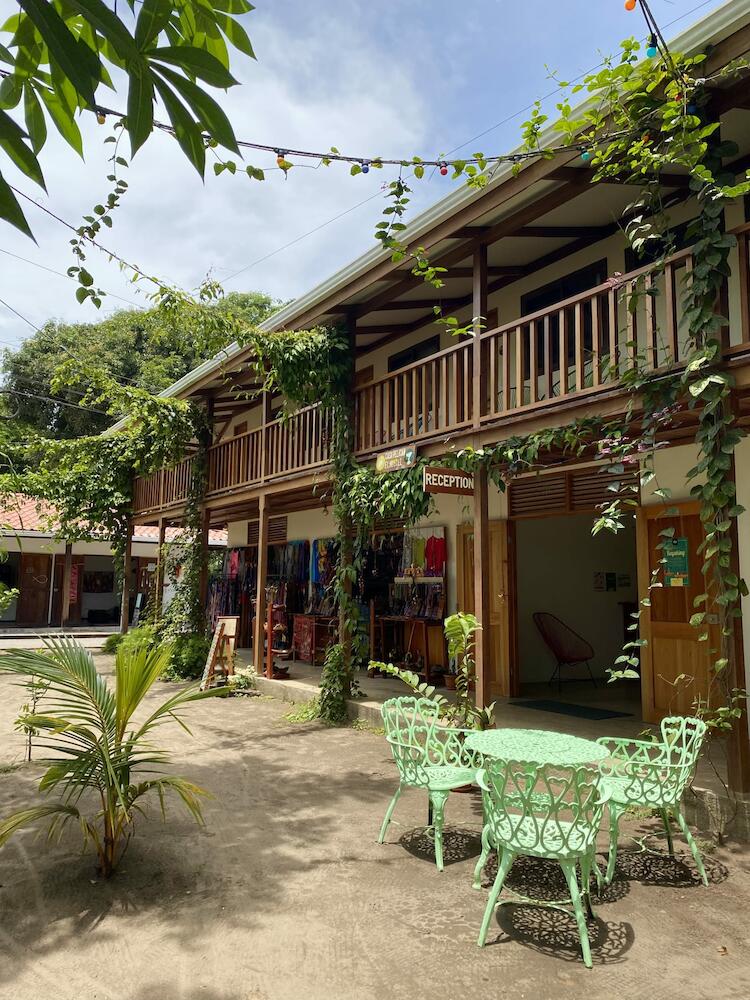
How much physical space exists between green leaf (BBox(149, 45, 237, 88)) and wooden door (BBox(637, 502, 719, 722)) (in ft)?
20.6

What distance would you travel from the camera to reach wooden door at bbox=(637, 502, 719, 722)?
6.87 m

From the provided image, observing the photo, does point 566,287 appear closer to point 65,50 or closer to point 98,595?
point 65,50

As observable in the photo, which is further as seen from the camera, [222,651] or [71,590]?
[71,590]

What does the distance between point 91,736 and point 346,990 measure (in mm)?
2064

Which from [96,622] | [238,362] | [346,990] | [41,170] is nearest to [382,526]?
[238,362]

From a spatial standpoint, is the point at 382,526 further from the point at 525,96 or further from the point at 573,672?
the point at 525,96

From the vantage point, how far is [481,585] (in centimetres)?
654

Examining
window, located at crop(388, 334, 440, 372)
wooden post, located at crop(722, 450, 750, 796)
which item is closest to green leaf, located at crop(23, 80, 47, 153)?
wooden post, located at crop(722, 450, 750, 796)

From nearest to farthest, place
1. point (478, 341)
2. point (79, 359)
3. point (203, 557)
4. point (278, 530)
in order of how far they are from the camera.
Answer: point (478, 341) < point (203, 557) < point (278, 530) < point (79, 359)

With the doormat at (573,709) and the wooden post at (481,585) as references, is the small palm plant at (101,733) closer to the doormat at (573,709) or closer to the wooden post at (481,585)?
the wooden post at (481,585)

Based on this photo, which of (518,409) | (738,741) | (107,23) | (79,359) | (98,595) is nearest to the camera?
(107,23)

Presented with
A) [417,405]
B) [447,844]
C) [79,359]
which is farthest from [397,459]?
[79,359]

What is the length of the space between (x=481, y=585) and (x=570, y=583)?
13.5 ft

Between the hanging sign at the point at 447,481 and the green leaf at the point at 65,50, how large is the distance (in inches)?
213
